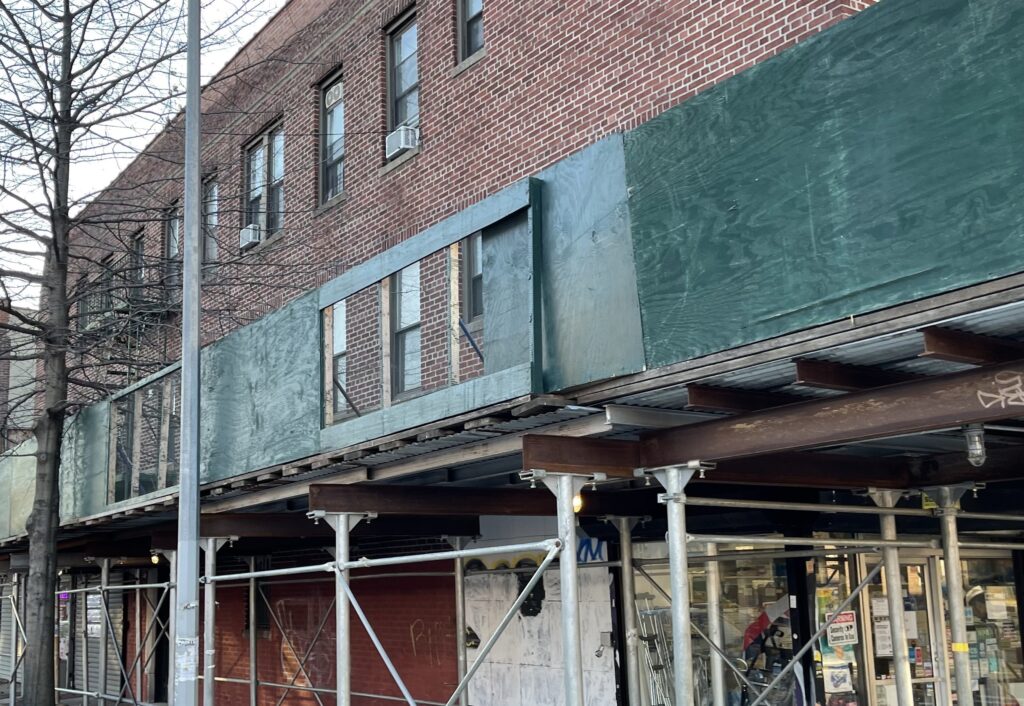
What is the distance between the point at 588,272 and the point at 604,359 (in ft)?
2.13

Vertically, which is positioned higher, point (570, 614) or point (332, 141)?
point (332, 141)

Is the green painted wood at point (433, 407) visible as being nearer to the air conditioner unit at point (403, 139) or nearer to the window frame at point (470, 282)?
the window frame at point (470, 282)

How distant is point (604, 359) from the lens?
7023 millimetres

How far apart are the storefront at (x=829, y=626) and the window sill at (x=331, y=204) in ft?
21.5

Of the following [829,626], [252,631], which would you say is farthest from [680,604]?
[252,631]

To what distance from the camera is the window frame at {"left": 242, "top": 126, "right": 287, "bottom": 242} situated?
17.2 metres

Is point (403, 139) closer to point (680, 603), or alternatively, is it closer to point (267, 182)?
point (267, 182)

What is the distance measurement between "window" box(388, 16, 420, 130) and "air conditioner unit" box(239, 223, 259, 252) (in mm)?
3755

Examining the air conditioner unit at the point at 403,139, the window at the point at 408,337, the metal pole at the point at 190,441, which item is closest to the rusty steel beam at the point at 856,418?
the metal pole at the point at 190,441

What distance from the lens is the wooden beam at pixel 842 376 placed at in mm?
5922

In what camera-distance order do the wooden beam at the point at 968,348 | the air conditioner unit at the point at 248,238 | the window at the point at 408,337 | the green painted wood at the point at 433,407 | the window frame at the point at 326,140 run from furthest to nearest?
the air conditioner unit at the point at 248,238 < the window frame at the point at 326,140 < the window at the point at 408,337 < the green painted wood at the point at 433,407 < the wooden beam at the point at 968,348

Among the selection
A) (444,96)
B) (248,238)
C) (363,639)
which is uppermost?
(444,96)

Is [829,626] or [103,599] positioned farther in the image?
[103,599]

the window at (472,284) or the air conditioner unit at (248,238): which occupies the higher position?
the air conditioner unit at (248,238)
